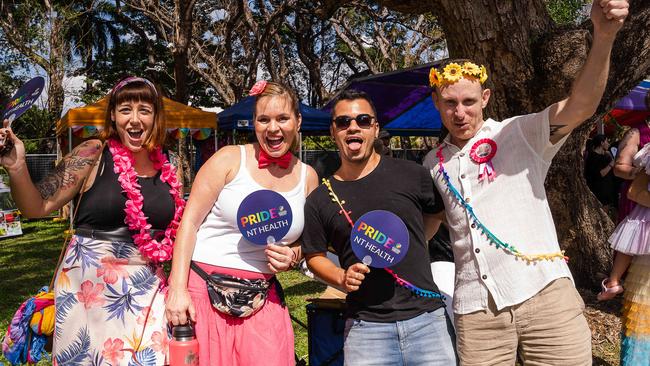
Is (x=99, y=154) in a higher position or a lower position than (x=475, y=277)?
higher

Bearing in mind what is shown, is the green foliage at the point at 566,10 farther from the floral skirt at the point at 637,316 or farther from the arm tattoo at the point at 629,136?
the floral skirt at the point at 637,316

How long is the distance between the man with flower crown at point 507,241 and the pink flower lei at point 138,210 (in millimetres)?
1199

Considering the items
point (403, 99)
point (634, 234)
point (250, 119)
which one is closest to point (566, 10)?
point (403, 99)

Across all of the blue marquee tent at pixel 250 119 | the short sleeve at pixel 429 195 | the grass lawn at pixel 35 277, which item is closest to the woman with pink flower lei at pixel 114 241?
the short sleeve at pixel 429 195

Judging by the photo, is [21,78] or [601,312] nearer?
[601,312]

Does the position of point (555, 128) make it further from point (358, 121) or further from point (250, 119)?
point (250, 119)

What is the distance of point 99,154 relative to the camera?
2.38m

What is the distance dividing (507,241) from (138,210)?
151 centimetres

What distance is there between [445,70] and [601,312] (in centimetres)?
346

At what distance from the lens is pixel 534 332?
2.08 metres

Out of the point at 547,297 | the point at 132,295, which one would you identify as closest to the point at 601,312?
the point at 547,297

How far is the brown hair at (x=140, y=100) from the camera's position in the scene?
240 cm

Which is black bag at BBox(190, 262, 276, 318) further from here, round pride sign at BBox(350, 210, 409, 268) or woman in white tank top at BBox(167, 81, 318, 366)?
round pride sign at BBox(350, 210, 409, 268)

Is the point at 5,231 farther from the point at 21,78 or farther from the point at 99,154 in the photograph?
the point at 21,78
